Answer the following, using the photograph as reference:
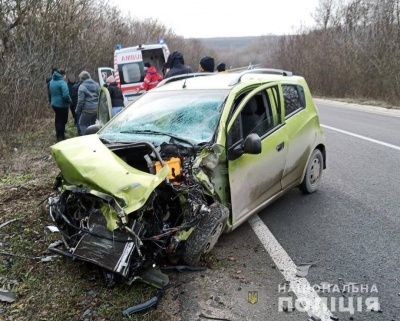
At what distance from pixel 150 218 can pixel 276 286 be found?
122cm

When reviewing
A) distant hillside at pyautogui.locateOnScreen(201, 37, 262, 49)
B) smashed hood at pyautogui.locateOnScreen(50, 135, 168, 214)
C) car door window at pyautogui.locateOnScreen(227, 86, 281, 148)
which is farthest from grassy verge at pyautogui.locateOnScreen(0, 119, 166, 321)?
distant hillside at pyautogui.locateOnScreen(201, 37, 262, 49)

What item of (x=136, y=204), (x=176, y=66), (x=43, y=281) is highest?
(x=176, y=66)

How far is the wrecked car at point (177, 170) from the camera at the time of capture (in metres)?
3.13

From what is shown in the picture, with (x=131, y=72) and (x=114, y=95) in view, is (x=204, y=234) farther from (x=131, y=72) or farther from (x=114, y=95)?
(x=131, y=72)

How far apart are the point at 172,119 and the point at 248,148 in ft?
3.17

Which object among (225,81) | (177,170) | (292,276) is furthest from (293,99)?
(292,276)

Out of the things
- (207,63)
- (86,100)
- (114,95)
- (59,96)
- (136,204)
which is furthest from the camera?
(59,96)

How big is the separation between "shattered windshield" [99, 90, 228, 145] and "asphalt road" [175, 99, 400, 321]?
1217 mm

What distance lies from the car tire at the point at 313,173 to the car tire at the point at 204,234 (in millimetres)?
2175

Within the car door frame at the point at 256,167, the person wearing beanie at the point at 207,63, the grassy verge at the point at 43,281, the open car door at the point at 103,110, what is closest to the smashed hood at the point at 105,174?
the grassy verge at the point at 43,281

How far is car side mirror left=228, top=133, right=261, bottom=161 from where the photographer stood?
3.75m

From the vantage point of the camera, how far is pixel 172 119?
4.24 meters

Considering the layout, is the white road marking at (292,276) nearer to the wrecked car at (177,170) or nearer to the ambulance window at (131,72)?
the wrecked car at (177,170)

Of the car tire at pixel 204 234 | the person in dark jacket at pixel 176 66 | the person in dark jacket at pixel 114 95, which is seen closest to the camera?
the car tire at pixel 204 234
